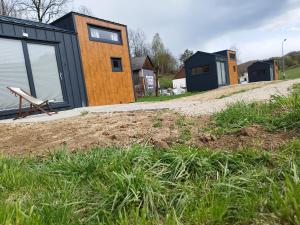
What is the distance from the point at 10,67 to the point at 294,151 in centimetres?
775

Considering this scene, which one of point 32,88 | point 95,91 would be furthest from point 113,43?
point 32,88

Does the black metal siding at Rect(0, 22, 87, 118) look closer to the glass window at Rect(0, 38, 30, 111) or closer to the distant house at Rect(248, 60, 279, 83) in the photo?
the glass window at Rect(0, 38, 30, 111)

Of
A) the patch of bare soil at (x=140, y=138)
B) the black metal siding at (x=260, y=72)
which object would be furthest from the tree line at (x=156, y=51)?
the patch of bare soil at (x=140, y=138)

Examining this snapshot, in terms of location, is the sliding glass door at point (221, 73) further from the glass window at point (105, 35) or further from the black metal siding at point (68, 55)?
the black metal siding at point (68, 55)

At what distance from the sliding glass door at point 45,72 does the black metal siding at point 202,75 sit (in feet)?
59.4

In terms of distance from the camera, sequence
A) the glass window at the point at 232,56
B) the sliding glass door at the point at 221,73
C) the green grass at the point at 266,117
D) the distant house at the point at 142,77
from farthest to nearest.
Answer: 1. the distant house at the point at 142,77
2. the glass window at the point at 232,56
3. the sliding glass door at the point at 221,73
4. the green grass at the point at 266,117

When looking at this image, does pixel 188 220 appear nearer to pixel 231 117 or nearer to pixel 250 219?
pixel 250 219

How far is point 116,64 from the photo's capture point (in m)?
12.8

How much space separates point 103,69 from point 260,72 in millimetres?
29000

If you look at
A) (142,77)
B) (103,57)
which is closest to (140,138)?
(103,57)

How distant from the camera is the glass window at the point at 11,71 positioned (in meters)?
7.44

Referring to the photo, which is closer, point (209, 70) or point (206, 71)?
point (209, 70)

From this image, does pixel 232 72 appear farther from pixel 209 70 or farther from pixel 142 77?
pixel 142 77

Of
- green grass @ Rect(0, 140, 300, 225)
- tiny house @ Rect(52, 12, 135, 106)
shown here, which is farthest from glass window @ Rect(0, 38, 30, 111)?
green grass @ Rect(0, 140, 300, 225)
